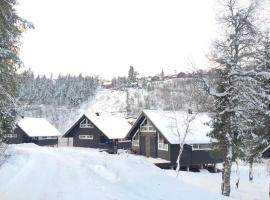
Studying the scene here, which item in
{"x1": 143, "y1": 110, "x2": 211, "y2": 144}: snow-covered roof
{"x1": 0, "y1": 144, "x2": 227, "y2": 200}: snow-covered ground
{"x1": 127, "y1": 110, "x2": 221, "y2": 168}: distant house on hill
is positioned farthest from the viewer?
{"x1": 127, "y1": 110, "x2": 221, "y2": 168}: distant house on hill

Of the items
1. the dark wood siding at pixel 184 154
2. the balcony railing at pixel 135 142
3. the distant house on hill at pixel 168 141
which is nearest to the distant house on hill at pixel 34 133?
the balcony railing at pixel 135 142

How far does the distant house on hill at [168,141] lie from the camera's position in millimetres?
41500

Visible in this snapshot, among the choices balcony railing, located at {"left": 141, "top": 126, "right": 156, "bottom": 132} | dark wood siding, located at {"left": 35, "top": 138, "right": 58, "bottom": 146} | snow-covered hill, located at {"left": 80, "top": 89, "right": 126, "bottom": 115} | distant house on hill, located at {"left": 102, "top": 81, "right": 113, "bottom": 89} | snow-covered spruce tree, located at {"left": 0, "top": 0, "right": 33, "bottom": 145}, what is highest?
distant house on hill, located at {"left": 102, "top": 81, "right": 113, "bottom": 89}

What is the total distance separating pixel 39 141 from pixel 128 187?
52294mm

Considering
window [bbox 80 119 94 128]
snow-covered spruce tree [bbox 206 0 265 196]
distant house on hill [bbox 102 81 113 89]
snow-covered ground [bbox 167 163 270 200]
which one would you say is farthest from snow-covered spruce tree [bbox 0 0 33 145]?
distant house on hill [bbox 102 81 113 89]

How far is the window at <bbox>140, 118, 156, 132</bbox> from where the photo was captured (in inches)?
1777

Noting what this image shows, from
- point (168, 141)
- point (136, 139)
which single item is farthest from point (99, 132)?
point (168, 141)

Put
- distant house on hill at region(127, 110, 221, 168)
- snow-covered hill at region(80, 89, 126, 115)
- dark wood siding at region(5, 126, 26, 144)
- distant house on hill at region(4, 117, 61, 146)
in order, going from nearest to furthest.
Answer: distant house on hill at region(127, 110, 221, 168) → distant house on hill at region(4, 117, 61, 146) → dark wood siding at region(5, 126, 26, 144) → snow-covered hill at region(80, 89, 126, 115)

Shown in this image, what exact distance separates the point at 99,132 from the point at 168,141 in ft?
65.3

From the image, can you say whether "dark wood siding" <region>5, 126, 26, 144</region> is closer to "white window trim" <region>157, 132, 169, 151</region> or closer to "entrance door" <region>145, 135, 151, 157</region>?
"entrance door" <region>145, 135, 151, 157</region>

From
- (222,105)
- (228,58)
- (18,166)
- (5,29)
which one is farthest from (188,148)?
(5,29)

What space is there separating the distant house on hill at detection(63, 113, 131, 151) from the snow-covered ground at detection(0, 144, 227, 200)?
37267 mm

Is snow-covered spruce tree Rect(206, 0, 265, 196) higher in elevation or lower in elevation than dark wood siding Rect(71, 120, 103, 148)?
higher

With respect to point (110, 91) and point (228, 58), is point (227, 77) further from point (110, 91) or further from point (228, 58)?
point (110, 91)
